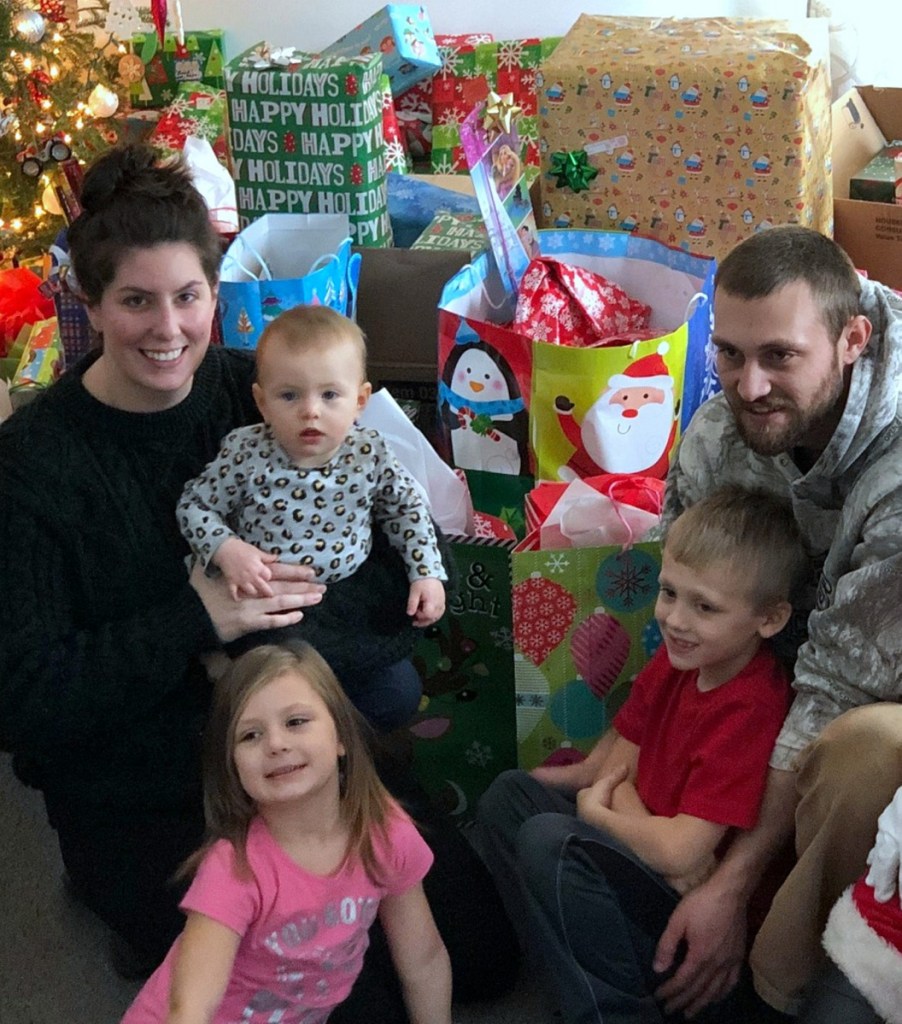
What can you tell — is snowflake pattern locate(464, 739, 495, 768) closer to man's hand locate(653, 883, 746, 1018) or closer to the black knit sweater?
the black knit sweater

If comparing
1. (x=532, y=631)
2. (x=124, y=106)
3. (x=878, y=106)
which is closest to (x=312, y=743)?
(x=532, y=631)

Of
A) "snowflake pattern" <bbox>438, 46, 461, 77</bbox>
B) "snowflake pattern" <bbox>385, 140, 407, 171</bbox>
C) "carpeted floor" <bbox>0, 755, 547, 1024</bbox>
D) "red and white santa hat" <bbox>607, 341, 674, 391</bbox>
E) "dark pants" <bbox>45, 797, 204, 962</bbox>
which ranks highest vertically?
"snowflake pattern" <bbox>438, 46, 461, 77</bbox>

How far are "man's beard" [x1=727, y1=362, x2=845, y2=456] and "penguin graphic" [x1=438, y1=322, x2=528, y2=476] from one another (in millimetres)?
608

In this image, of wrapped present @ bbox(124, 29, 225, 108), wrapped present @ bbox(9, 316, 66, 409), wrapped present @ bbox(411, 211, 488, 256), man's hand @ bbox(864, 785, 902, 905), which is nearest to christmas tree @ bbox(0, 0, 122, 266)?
wrapped present @ bbox(124, 29, 225, 108)

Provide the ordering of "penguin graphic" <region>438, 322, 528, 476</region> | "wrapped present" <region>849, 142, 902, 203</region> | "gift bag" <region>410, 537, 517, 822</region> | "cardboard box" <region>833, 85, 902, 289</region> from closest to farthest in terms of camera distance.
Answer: "gift bag" <region>410, 537, 517, 822</region>
"penguin graphic" <region>438, 322, 528, 476</region>
"cardboard box" <region>833, 85, 902, 289</region>
"wrapped present" <region>849, 142, 902, 203</region>

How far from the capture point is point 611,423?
77.5 inches

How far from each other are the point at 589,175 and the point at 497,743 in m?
1.11

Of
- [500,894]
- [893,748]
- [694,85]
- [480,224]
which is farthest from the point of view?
[480,224]

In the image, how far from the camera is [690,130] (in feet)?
7.63

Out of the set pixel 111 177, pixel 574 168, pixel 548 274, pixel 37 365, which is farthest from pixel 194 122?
pixel 111 177

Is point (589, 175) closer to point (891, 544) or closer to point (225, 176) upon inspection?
point (225, 176)

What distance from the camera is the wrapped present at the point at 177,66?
3.44 m

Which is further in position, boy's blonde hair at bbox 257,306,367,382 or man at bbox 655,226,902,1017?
boy's blonde hair at bbox 257,306,367,382

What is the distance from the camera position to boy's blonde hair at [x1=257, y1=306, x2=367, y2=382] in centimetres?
150
